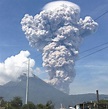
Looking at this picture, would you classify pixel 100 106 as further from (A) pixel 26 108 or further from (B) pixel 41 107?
(B) pixel 41 107

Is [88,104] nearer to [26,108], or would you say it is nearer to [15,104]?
[26,108]

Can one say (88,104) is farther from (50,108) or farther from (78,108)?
(50,108)

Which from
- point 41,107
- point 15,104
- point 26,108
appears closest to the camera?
point 26,108

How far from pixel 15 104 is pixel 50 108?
23.7 meters

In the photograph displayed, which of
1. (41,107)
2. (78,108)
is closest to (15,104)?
Answer: (41,107)

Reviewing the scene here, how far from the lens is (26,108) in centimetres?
11206

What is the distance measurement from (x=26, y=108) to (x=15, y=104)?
95.9ft

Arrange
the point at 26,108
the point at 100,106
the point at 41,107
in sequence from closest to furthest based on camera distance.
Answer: the point at 100,106, the point at 26,108, the point at 41,107

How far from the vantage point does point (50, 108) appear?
122188mm

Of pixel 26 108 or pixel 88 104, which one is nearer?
pixel 88 104

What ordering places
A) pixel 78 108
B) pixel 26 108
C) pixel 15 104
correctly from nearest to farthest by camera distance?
pixel 78 108
pixel 26 108
pixel 15 104

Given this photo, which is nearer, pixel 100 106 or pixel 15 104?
pixel 100 106

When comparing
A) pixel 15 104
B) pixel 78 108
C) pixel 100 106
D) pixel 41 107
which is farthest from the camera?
pixel 15 104

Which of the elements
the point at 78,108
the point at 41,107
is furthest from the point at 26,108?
the point at 78,108
